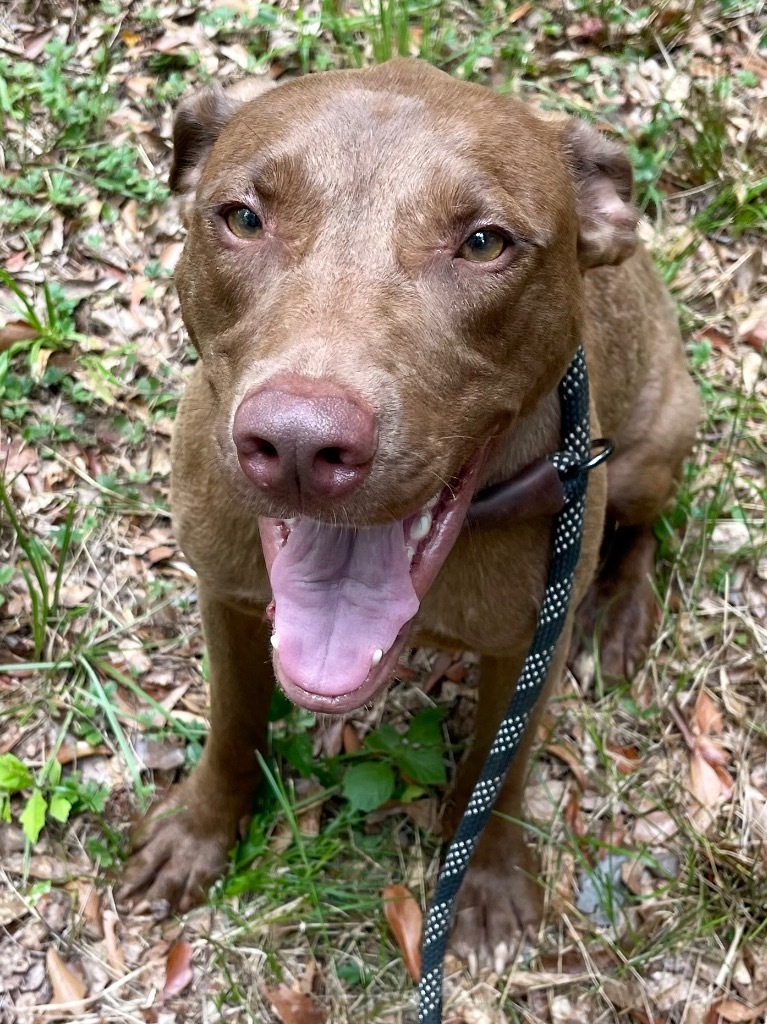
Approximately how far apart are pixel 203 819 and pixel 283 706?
43 cm

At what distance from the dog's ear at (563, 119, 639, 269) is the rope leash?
0.83 feet

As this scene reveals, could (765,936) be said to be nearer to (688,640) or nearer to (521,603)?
(688,640)

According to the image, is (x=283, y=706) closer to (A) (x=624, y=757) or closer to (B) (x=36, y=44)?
(A) (x=624, y=757)

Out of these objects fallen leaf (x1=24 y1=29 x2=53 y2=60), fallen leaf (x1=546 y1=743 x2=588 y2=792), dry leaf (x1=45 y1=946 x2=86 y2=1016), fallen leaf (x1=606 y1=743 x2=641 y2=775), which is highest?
fallen leaf (x1=24 y1=29 x2=53 y2=60)

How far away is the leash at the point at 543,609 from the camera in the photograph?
253cm

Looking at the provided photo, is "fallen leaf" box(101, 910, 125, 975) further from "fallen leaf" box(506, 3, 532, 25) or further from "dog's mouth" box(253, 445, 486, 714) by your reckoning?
"fallen leaf" box(506, 3, 532, 25)

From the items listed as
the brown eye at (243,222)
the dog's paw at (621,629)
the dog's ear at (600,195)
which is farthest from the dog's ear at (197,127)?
the dog's paw at (621,629)

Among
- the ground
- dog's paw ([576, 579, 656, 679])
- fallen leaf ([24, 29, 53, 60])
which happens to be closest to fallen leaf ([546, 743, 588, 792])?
the ground

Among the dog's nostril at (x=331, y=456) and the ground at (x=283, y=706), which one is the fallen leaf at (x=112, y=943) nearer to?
the ground at (x=283, y=706)

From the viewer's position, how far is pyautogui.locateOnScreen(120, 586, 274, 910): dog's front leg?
10.6 ft

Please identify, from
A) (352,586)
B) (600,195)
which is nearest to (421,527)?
(352,586)

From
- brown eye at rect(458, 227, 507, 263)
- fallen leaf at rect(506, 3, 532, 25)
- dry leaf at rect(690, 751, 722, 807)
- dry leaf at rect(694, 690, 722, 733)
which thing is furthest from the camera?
fallen leaf at rect(506, 3, 532, 25)

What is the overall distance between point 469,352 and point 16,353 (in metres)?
2.65

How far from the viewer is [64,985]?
10.7 feet
